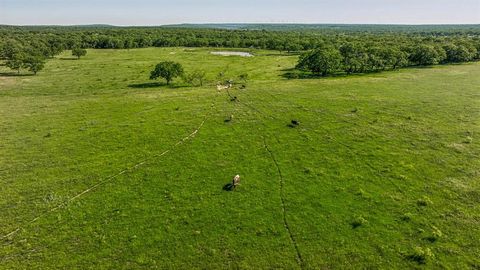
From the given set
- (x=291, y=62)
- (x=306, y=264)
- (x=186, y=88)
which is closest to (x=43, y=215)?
(x=306, y=264)

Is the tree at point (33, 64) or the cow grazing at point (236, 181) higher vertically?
the tree at point (33, 64)

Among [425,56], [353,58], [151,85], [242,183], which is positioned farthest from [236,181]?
[425,56]

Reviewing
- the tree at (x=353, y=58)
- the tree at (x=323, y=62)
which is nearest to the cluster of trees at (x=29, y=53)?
the tree at (x=323, y=62)

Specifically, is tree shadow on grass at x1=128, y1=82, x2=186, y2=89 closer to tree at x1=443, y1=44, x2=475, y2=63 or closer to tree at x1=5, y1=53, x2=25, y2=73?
tree at x1=5, y1=53, x2=25, y2=73

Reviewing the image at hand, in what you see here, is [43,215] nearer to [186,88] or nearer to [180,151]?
[180,151]

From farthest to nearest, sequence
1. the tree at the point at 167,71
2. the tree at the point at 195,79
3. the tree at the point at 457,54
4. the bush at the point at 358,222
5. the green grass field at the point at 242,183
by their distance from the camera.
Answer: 1. the tree at the point at 457,54
2. the tree at the point at 195,79
3. the tree at the point at 167,71
4. the bush at the point at 358,222
5. the green grass field at the point at 242,183

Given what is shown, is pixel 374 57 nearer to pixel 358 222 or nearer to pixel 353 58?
pixel 353 58

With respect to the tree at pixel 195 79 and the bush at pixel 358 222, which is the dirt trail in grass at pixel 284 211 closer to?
the bush at pixel 358 222
